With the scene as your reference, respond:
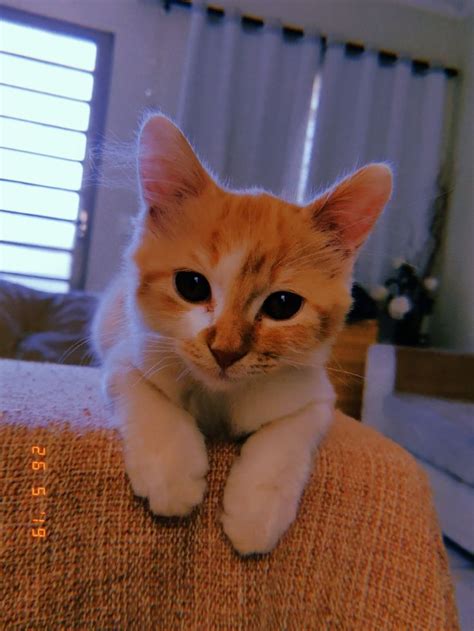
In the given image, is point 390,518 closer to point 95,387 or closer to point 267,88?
point 95,387

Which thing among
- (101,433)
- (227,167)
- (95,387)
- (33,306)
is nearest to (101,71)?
(227,167)

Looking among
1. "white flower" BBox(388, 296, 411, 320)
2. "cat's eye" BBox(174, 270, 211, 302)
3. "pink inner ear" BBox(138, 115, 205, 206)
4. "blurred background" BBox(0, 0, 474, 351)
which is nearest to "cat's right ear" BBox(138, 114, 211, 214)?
"pink inner ear" BBox(138, 115, 205, 206)

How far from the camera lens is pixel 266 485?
509 millimetres

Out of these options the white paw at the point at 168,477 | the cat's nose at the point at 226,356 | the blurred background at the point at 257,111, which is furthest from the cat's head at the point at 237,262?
the blurred background at the point at 257,111

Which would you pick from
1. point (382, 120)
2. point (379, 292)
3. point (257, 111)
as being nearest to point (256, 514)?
point (379, 292)

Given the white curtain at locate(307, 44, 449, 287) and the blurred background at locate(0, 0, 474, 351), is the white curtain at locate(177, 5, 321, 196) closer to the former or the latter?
the blurred background at locate(0, 0, 474, 351)

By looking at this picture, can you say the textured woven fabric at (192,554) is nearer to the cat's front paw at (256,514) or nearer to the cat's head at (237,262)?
the cat's front paw at (256,514)

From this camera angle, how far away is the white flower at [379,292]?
8.56ft

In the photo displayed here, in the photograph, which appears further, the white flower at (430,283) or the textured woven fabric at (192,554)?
the white flower at (430,283)

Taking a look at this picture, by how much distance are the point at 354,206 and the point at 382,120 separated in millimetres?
2604

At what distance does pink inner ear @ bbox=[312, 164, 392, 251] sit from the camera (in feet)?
2.14

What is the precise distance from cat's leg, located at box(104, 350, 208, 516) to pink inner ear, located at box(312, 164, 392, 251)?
0.34m

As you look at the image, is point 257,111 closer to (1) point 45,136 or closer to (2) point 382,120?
(2) point 382,120

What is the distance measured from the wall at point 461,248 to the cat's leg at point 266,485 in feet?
7.94
